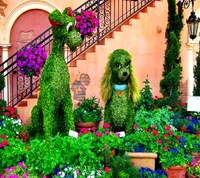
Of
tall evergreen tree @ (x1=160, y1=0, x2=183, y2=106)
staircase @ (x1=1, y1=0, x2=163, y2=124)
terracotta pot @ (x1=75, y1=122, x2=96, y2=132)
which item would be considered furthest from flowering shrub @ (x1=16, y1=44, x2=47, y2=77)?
tall evergreen tree @ (x1=160, y1=0, x2=183, y2=106)

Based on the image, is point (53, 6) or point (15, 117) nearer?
point (15, 117)

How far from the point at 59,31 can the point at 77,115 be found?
186cm

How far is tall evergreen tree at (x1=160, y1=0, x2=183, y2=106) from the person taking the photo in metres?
6.23

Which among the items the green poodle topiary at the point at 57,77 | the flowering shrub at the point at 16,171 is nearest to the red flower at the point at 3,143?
the flowering shrub at the point at 16,171

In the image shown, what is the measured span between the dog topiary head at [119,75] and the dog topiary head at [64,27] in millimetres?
814

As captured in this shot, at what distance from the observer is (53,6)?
885 cm

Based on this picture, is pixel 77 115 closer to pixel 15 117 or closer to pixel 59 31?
pixel 15 117

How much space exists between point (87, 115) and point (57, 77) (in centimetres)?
147

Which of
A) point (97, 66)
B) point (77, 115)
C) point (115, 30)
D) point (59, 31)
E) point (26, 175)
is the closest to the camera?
point (26, 175)

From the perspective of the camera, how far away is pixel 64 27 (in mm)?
4195

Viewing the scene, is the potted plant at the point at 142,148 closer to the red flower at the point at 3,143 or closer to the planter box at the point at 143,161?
the planter box at the point at 143,161

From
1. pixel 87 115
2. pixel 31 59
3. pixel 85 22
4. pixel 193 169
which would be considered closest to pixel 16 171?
pixel 87 115

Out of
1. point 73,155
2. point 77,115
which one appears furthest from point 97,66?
point 73,155

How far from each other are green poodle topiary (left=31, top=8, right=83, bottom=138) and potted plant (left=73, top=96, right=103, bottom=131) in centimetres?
91
